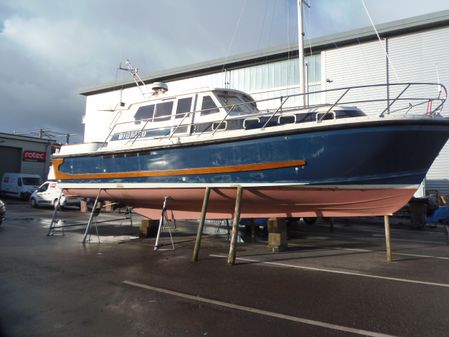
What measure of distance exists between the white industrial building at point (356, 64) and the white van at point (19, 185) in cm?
1253

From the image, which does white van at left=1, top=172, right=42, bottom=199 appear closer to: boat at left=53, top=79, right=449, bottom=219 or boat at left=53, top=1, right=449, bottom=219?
boat at left=53, top=1, right=449, bottom=219

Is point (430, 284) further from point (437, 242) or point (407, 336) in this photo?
point (437, 242)

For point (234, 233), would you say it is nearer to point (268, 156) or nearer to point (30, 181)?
point (268, 156)

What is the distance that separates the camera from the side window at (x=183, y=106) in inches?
382

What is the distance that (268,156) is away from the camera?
7.91 metres

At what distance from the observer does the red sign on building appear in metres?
36.3

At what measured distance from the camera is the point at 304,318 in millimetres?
4676

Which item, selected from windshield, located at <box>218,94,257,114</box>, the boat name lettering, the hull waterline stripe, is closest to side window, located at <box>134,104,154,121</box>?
the boat name lettering

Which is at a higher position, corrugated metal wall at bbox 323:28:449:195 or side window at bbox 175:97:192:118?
corrugated metal wall at bbox 323:28:449:195

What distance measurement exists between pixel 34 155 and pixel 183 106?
32115 mm

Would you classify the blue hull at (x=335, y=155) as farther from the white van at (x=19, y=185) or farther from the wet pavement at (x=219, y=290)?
the white van at (x=19, y=185)

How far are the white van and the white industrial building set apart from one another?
12.5 metres

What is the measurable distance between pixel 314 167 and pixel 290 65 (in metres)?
15.0

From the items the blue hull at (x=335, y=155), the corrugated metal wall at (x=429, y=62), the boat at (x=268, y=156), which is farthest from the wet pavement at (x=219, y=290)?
the corrugated metal wall at (x=429, y=62)
